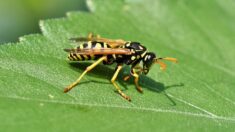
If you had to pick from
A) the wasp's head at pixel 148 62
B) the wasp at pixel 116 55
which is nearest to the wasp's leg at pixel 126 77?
the wasp at pixel 116 55

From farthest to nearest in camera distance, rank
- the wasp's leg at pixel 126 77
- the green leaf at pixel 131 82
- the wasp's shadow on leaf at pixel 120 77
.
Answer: the wasp's leg at pixel 126 77 → the wasp's shadow on leaf at pixel 120 77 → the green leaf at pixel 131 82

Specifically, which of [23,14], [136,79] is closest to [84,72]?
[136,79]

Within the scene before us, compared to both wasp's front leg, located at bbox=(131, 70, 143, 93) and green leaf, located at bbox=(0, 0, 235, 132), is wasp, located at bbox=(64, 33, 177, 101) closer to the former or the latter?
wasp's front leg, located at bbox=(131, 70, 143, 93)

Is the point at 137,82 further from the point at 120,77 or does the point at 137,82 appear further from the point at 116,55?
the point at 116,55

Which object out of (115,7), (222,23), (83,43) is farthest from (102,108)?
(222,23)

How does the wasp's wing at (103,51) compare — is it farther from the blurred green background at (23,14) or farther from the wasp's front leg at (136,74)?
the blurred green background at (23,14)

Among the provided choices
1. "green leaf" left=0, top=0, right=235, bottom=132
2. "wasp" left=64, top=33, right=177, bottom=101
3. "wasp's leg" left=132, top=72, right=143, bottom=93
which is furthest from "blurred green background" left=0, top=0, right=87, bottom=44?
"wasp's leg" left=132, top=72, right=143, bottom=93
